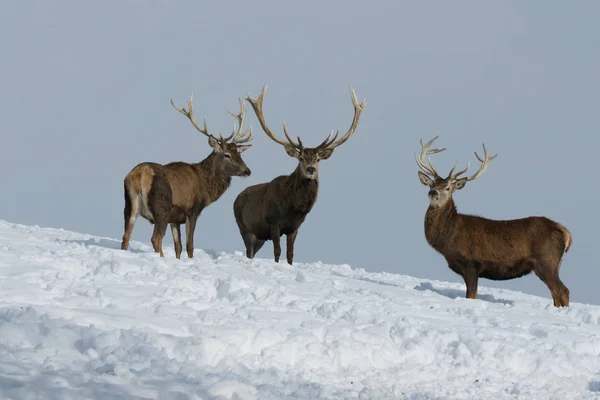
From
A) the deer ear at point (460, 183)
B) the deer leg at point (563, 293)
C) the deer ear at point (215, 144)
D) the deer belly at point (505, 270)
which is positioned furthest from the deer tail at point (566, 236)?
the deer ear at point (215, 144)

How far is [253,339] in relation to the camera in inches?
273

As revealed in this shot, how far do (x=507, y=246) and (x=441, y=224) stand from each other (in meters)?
1.09

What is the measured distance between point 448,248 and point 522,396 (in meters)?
5.30

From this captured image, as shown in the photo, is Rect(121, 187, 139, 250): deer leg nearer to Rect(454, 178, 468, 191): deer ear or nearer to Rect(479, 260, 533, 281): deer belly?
Rect(454, 178, 468, 191): deer ear

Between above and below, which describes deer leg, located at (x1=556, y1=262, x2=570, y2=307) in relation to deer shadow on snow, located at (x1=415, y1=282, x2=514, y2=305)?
above

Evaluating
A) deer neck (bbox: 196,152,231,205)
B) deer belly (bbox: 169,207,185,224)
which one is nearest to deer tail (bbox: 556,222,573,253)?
deer neck (bbox: 196,152,231,205)

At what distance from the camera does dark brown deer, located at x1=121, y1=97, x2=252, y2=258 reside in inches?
479

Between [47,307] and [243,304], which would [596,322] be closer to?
[243,304]

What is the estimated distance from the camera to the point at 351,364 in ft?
22.9

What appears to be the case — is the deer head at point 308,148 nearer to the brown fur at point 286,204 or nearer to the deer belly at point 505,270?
the brown fur at point 286,204

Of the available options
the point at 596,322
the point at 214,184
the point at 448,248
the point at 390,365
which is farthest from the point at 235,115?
the point at 390,365

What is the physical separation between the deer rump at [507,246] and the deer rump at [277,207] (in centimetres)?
272

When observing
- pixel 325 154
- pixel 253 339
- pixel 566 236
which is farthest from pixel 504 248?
pixel 253 339

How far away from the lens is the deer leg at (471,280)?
465 inches
